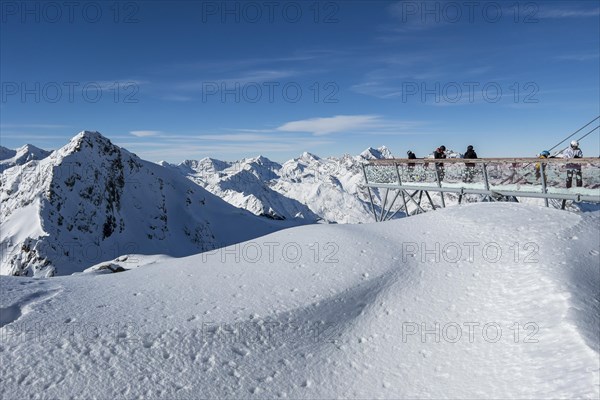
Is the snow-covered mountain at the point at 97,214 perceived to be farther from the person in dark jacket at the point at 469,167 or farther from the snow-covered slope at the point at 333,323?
the snow-covered slope at the point at 333,323

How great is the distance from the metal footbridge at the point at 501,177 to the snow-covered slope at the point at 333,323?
12.8 feet

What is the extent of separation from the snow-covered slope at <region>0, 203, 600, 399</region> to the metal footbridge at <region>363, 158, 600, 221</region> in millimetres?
3906

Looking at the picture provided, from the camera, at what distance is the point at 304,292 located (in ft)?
26.6

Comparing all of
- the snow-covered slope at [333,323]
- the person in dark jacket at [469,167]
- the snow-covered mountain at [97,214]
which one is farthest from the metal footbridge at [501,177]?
the snow-covered mountain at [97,214]

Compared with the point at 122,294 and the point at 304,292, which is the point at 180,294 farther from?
the point at 304,292

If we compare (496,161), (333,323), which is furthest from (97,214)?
(333,323)

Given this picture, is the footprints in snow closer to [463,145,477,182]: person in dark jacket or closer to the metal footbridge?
the metal footbridge

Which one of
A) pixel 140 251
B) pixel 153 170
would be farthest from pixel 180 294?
pixel 153 170

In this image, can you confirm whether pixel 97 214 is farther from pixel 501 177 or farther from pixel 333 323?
pixel 333 323

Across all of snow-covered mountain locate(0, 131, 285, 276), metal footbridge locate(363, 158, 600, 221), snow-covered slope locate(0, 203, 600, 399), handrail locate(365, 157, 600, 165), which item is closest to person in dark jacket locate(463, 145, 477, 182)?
metal footbridge locate(363, 158, 600, 221)

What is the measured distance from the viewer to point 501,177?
52.4 feet

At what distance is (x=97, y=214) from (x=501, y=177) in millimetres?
47220

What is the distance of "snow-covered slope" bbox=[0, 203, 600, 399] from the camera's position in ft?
18.7

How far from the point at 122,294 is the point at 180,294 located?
1279 mm
